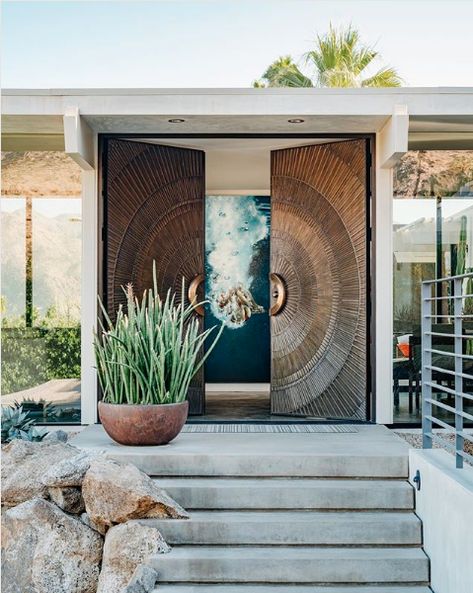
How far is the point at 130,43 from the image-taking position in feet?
77.2

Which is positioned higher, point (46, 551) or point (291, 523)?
point (291, 523)

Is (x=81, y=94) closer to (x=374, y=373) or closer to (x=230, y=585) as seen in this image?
(x=374, y=373)

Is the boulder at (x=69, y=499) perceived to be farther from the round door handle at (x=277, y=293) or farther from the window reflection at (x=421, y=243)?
the round door handle at (x=277, y=293)

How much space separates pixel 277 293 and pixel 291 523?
3.52 m

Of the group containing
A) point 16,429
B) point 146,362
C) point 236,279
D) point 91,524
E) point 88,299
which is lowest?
point 91,524

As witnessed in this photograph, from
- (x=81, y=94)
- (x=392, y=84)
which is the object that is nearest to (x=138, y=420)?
(x=81, y=94)

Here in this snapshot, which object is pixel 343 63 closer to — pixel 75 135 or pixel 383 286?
pixel 383 286

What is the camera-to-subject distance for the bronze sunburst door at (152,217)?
24.8 ft

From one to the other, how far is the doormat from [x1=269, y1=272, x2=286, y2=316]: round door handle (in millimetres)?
1470

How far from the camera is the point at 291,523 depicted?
16.5ft

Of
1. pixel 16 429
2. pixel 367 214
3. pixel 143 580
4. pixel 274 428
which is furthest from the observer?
pixel 367 214

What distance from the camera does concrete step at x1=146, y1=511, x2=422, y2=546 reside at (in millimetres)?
4984

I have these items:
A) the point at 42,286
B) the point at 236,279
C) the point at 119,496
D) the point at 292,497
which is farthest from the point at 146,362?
the point at 236,279

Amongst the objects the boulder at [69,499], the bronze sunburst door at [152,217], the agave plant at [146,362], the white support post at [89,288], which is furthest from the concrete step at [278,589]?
the bronze sunburst door at [152,217]
